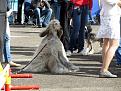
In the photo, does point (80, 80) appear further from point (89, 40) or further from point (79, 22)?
point (89, 40)

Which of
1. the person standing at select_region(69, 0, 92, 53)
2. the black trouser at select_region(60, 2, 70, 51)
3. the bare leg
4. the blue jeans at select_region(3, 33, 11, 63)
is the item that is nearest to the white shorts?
the bare leg

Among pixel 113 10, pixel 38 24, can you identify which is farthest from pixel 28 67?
pixel 38 24

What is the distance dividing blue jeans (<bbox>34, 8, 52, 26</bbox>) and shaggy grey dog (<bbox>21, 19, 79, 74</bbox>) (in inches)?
505


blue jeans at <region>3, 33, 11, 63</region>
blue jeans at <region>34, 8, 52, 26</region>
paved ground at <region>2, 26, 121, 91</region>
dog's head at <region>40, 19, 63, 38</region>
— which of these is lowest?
blue jeans at <region>34, 8, 52, 26</region>

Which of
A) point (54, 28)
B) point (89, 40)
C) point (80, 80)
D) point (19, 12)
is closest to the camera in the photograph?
point (80, 80)

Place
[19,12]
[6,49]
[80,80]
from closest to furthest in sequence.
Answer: [80,80], [6,49], [19,12]

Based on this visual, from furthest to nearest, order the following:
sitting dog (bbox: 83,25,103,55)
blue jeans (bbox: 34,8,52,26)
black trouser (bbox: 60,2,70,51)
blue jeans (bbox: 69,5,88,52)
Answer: blue jeans (bbox: 34,8,52,26), sitting dog (bbox: 83,25,103,55), black trouser (bbox: 60,2,70,51), blue jeans (bbox: 69,5,88,52)

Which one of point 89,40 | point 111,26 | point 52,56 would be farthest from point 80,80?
point 89,40

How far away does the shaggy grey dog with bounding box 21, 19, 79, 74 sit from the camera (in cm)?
848

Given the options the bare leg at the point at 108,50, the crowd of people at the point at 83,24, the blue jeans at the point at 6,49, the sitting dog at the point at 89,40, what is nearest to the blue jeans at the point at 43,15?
the crowd of people at the point at 83,24

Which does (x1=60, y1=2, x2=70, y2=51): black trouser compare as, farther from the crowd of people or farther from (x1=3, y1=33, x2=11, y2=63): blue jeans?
(x1=3, y1=33, x2=11, y2=63): blue jeans

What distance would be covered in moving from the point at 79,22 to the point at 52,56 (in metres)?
2.72

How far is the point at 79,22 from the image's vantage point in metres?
11.1

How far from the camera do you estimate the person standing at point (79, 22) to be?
10852 mm
